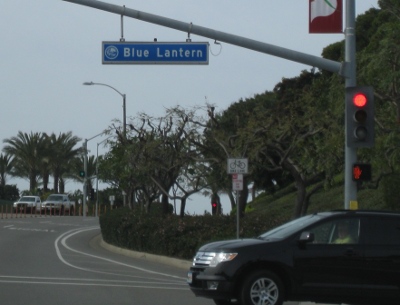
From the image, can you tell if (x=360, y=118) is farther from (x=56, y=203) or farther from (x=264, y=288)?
(x=56, y=203)

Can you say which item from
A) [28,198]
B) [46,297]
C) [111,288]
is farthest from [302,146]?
[28,198]

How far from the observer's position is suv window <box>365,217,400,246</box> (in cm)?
1440

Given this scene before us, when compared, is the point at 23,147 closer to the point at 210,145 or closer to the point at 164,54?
the point at 210,145

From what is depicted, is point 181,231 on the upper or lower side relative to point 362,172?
lower

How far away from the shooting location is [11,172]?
281ft

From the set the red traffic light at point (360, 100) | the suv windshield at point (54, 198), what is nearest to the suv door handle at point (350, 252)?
the red traffic light at point (360, 100)

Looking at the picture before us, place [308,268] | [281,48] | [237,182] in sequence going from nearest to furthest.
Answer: [308,268] → [281,48] → [237,182]

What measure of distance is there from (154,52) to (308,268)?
7.23 m

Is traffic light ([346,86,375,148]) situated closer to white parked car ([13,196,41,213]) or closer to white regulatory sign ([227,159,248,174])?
white regulatory sign ([227,159,248,174])

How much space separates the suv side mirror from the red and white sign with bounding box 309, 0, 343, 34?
6010 mm

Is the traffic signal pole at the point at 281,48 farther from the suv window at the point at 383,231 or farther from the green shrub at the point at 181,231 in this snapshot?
the green shrub at the point at 181,231

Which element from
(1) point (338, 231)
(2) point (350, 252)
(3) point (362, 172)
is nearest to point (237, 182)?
(3) point (362, 172)

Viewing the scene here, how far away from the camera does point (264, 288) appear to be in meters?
14.1

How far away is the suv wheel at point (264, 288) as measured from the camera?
46.0 ft
